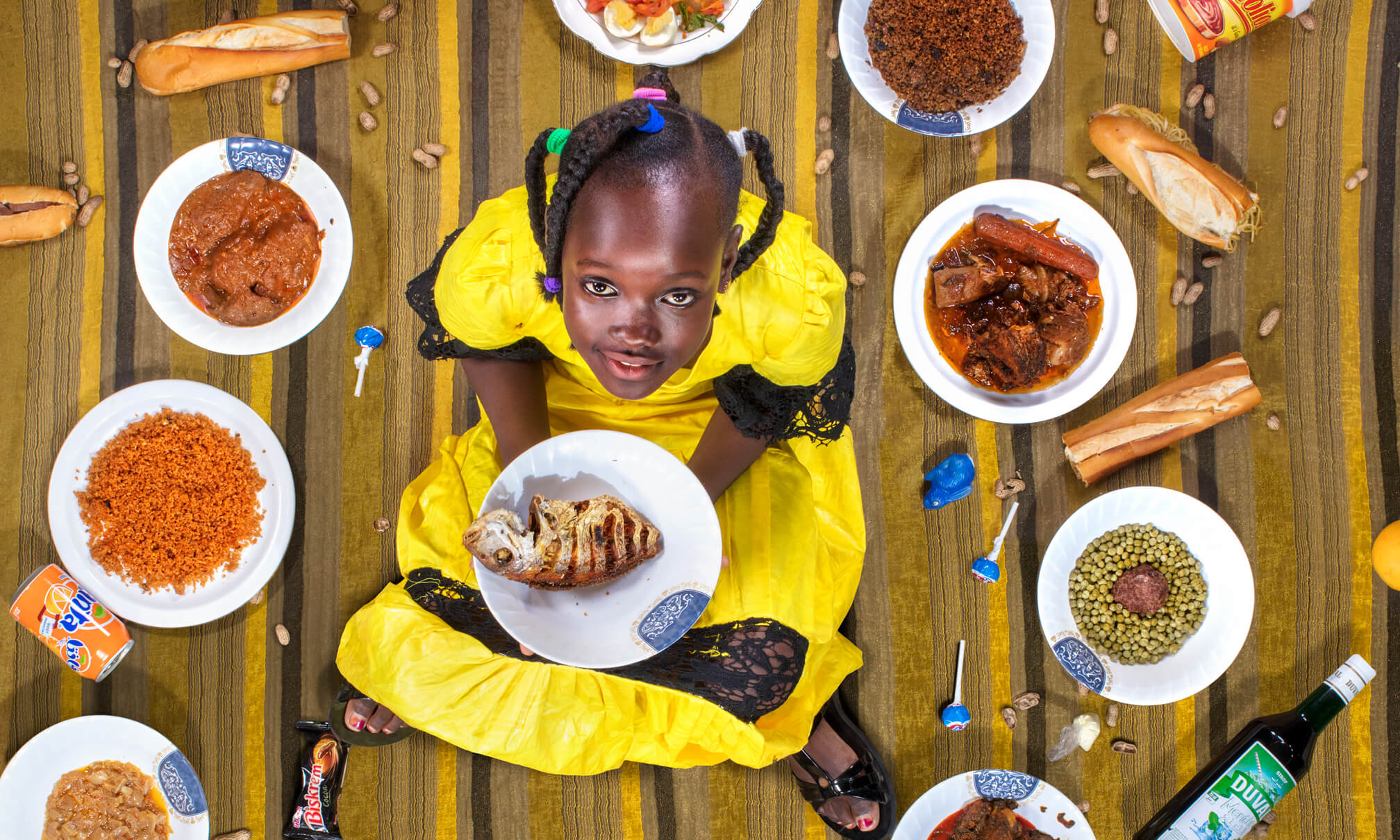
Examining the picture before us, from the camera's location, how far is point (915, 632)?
218cm

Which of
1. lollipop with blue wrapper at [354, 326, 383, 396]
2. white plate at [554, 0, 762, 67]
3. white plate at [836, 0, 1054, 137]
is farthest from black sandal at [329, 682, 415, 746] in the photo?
white plate at [836, 0, 1054, 137]

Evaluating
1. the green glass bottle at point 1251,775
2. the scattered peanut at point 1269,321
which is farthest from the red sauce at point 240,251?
the green glass bottle at point 1251,775

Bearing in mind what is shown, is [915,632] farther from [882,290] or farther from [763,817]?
[882,290]

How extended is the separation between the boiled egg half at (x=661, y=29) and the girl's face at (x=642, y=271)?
1012 mm

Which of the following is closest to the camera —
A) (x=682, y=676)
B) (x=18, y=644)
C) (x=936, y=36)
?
(x=682, y=676)

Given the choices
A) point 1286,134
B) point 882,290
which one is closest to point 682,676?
point 882,290

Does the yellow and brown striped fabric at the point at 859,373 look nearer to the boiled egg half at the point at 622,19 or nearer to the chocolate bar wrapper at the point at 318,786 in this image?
the chocolate bar wrapper at the point at 318,786

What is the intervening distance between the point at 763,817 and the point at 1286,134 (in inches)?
84.2

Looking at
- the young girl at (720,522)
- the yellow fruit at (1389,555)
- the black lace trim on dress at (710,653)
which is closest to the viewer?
the young girl at (720,522)

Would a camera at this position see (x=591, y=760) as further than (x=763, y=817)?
No

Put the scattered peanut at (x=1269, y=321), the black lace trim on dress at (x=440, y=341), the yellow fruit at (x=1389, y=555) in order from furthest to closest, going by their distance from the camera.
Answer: the scattered peanut at (x=1269, y=321)
the yellow fruit at (x=1389, y=555)
the black lace trim on dress at (x=440, y=341)

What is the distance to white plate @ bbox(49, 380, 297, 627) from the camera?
1952 millimetres

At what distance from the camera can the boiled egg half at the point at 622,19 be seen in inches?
75.5

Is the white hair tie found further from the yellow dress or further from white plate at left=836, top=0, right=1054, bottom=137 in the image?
white plate at left=836, top=0, right=1054, bottom=137
